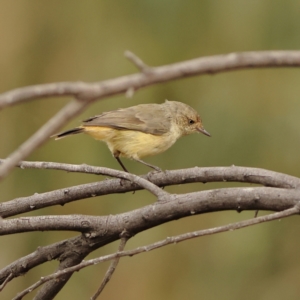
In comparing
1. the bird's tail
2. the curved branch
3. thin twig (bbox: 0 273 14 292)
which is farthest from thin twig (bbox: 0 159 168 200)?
the bird's tail

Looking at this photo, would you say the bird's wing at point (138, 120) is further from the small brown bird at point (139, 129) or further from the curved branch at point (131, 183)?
the curved branch at point (131, 183)

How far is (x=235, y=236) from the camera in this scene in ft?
14.7

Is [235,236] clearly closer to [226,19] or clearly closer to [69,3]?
[226,19]

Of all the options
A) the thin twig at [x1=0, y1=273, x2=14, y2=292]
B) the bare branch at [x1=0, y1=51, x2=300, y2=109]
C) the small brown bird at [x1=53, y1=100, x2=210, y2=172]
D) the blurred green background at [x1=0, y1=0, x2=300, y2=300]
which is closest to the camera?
the bare branch at [x1=0, y1=51, x2=300, y2=109]

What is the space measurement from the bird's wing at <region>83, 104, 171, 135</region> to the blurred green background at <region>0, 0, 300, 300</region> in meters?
0.66

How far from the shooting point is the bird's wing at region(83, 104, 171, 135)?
11.2 ft

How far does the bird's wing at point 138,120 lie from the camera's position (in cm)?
341

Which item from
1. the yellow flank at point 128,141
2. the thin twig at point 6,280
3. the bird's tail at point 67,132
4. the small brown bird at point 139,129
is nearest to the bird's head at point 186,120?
the small brown bird at point 139,129

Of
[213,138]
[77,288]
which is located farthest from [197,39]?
[77,288]

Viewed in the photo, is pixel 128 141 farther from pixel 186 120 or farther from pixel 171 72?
pixel 171 72

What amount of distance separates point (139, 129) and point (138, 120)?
10cm

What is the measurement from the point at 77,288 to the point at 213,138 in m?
1.73

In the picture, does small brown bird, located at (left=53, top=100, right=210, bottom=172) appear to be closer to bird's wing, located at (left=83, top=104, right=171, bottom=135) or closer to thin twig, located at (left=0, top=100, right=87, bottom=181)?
bird's wing, located at (left=83, top=104, right=171, bottom=135)

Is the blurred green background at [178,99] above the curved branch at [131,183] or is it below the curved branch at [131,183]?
above
